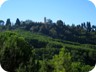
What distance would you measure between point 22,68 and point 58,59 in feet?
4.06

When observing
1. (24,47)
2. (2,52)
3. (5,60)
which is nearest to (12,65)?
(5,60)

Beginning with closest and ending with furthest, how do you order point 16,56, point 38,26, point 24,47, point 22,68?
point 22,68, point 16,56, point 24,47, point 38,26

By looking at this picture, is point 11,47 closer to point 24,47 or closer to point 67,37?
point 24,47

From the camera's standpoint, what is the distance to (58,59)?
615cm

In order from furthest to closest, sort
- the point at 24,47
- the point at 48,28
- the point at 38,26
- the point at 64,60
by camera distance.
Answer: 1. the point at 38,26
2. the point at 48,28
3. the point at 24,47
4. the point at 64,60

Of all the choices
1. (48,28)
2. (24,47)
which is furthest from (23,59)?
(48,28)

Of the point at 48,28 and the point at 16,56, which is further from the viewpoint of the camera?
the point at 48,28

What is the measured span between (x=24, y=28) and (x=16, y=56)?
31.4 meters

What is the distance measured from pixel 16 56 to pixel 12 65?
0.36m

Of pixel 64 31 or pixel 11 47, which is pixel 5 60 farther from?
pixel 64 31

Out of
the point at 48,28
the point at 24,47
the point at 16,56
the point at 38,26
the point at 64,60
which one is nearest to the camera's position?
the point at 16,56

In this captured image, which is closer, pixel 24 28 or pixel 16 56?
pixel 16 56

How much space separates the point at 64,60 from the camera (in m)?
5.91

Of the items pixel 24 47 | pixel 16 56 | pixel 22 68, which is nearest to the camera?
pixel 22 68
